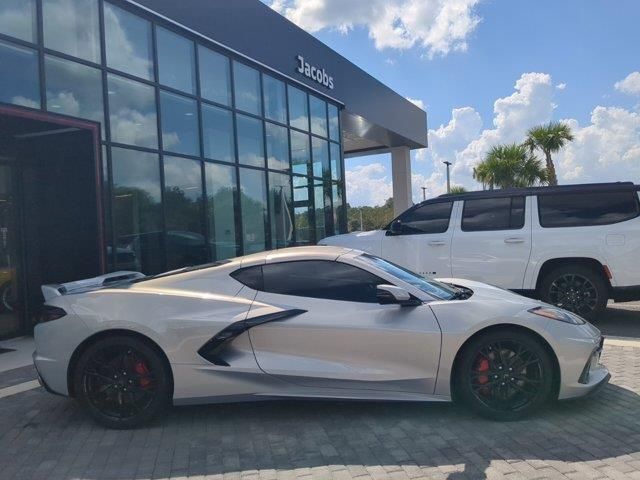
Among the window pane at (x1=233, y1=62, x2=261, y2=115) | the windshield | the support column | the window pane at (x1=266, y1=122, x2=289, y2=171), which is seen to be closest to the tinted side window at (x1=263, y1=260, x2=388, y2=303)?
the windshield

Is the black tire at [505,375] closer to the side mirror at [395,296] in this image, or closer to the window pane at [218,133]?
the side mirror at [395,296]

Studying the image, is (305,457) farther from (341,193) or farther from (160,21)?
(341,193)

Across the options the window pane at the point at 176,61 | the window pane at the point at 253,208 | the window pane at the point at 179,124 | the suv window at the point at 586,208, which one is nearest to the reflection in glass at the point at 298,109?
the window pane at the point at 253,208

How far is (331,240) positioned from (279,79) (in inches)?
241

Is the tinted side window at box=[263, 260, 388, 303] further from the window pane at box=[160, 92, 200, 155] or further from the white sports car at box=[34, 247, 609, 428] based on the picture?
the window pane at box=[160, 92, 200, 155]

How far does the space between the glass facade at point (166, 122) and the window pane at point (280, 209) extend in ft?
0.09

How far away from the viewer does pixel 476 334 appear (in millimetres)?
4145

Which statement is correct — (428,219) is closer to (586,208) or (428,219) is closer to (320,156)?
(586,208)

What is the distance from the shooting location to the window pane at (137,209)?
8.69 metres

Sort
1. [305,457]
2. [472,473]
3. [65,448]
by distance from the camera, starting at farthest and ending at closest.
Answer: [65,448]
[305,457]
[472,473]

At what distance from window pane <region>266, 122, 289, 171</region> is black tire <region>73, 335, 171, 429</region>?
8796mm

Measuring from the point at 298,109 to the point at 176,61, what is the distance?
4535mm

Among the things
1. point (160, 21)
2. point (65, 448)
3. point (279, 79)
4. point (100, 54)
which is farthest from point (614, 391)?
point (279, 79)

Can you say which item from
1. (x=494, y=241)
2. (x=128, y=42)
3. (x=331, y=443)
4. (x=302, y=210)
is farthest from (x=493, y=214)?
(x=302, y=210)
